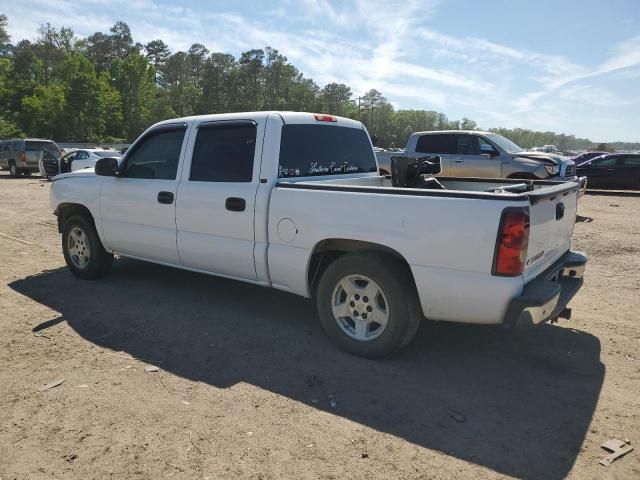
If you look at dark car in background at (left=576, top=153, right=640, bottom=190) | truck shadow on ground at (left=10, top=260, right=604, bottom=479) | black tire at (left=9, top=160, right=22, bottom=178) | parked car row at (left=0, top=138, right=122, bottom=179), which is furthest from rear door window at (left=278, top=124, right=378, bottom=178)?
black tire at (left=9, top=160, right=22, bottom=178)

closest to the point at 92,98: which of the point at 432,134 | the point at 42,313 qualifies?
the point at 432,134

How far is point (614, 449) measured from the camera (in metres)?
2.83

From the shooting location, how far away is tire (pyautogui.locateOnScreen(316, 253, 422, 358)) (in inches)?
146

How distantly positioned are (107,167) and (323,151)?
7.80 ft

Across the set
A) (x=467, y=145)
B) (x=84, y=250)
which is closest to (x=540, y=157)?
(x=467, y=145)

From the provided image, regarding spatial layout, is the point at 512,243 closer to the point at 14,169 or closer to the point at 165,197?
the point at 165,197

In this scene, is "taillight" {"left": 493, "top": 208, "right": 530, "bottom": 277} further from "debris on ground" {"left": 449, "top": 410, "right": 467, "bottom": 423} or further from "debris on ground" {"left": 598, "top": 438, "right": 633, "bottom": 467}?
"debris on ground" {"left": 598, "top": 438, "right": 633, "bottom": 467}

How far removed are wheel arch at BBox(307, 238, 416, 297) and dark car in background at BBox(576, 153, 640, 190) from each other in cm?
1858

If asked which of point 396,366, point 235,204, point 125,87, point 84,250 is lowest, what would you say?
point 396,366

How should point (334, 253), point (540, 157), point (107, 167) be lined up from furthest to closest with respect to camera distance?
1. point (540, 157)
2. point (107, 167)
3. point (334, 253)

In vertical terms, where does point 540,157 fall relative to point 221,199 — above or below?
above

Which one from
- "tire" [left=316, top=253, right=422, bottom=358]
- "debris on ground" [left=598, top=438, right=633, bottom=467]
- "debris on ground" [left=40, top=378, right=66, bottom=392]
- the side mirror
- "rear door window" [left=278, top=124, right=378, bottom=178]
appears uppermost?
"rear door window" [left=278, top=124, right=378, bottom=178]

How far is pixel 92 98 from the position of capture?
70750 millimetres

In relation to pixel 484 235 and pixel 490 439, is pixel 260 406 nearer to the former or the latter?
pixel 490 439
